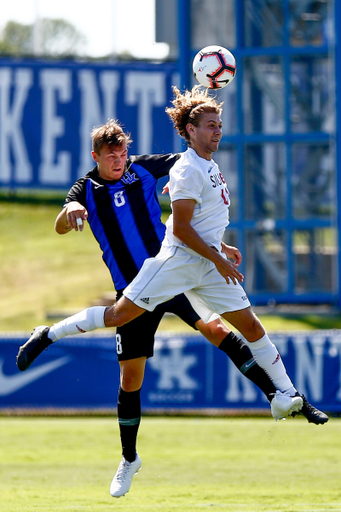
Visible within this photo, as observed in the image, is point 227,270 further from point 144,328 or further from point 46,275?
point 46,275

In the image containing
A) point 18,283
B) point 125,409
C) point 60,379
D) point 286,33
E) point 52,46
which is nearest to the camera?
point 125,409

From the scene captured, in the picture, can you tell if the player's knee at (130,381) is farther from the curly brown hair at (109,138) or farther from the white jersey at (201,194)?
the curly brown hair at (109,138)

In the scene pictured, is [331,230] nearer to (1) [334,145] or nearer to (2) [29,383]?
(1) [334,145]

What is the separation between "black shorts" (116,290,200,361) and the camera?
593 centimetres

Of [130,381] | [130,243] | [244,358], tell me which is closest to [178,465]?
[130,381]

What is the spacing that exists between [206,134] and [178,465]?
4.13 meters

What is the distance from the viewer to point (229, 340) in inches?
236

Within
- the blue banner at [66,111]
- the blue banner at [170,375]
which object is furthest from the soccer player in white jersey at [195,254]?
the blue banner at [66,111]

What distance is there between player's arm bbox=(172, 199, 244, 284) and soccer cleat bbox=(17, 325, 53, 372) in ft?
4.41

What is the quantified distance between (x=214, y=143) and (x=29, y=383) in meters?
6.91

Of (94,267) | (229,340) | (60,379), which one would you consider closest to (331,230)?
(60,379)

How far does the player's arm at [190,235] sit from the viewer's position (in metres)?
5.47

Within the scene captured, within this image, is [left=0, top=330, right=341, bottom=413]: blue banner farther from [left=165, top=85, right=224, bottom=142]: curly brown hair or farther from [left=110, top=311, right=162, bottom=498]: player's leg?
[left=165, top=85, right=224, bottom=142]: curly brown hair

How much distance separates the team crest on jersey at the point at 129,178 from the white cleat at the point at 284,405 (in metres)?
1.93
